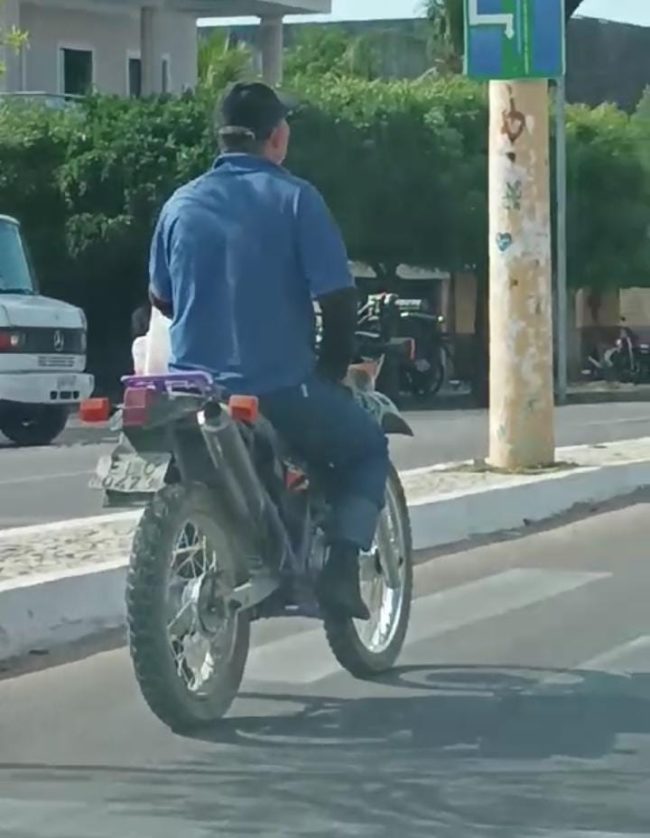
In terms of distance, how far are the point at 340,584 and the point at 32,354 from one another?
15.7 meters

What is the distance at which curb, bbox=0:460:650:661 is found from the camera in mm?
8961

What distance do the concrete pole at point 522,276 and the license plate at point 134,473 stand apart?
820cm

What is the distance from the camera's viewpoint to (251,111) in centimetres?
786

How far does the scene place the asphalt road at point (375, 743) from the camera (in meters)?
6.39

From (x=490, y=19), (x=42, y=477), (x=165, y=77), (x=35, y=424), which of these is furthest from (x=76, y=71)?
(x=490, y=19)

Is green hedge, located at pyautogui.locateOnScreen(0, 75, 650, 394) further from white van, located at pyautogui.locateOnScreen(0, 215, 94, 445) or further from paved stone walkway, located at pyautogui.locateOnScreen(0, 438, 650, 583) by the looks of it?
paved stone walkway, located at pyautogui.locateOnScreen(0, 438, 650, 583)

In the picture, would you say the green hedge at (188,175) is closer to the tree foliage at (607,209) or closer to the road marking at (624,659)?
the tree foliage at (607,209)

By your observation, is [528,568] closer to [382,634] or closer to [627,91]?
[382,634]

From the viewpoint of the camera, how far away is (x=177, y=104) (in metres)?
35.8

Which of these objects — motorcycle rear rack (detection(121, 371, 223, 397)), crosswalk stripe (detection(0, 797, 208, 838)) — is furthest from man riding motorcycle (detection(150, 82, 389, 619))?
crosswalk stripe (detection(0, 797, 208, 838))

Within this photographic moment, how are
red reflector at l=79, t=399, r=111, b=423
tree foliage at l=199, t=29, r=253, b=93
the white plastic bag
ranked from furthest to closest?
tree foliage at l=199, t=29, r=253, b=93, the white plastic bag, red reflector at l=79, t=399, r=111, b=423

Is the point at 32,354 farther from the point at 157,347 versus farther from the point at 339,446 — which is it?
the point at 339,446

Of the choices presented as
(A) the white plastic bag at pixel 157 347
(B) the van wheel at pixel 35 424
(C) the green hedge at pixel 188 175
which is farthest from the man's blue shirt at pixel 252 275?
(C) the green hedge at pixel 188 175

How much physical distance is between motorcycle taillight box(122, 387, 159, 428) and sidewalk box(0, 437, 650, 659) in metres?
1.74
